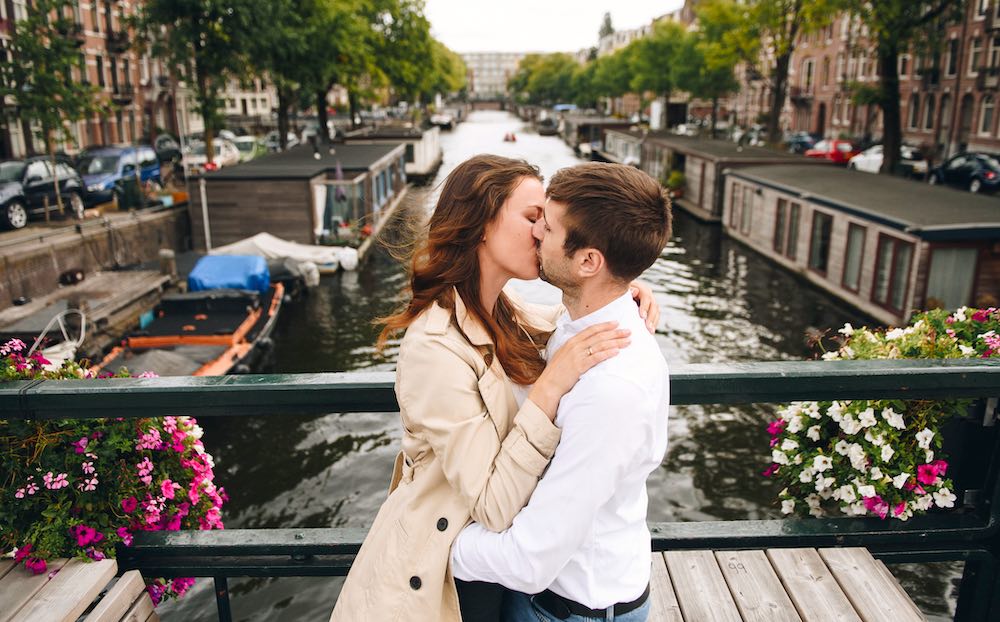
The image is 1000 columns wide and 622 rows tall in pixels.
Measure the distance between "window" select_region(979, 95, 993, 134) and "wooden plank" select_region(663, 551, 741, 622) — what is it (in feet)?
140

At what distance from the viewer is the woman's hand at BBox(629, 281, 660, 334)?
2270 mm

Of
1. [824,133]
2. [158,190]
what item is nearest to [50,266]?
A: [158,190]

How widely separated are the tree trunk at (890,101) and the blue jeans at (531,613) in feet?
95.0

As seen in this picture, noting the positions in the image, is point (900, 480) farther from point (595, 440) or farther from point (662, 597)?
point (595, 440)

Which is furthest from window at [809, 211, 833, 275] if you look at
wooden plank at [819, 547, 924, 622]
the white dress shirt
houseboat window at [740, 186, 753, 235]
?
the white dress shirt

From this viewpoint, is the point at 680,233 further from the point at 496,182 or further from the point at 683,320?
the point at 496,182

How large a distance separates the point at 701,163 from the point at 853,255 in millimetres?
14734

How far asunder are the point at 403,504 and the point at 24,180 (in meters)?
22.5

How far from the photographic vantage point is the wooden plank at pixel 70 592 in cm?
218

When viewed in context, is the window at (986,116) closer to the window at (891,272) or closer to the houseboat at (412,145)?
the window at (891,272)

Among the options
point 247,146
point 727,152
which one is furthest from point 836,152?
point 247,146

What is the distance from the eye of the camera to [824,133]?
55625mm

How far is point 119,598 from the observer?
231 centimetres

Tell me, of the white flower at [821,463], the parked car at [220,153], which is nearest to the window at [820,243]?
the white flower at [821,463]
